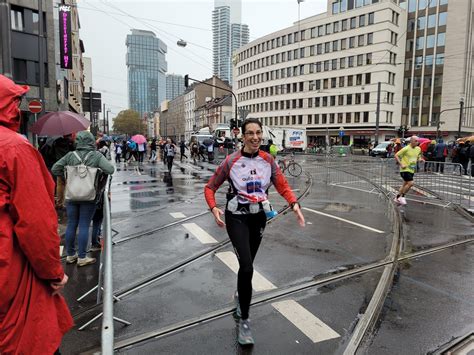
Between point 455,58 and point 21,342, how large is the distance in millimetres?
71192

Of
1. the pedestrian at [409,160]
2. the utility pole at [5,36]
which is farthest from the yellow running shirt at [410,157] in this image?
the utility pole at [5,36]

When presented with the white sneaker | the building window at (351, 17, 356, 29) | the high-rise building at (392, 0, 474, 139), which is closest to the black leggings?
the white sneaker

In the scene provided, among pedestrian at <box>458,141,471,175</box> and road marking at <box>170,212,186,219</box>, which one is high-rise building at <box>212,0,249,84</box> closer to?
pedestrian at <box>458,141,471,175</box>

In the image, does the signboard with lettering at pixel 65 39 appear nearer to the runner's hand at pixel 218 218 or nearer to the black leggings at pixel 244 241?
the runner's hand at pixel 218 218

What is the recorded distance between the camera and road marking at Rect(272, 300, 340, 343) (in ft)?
11.6

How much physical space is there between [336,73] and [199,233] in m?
67.9

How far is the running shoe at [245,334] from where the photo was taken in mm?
3361

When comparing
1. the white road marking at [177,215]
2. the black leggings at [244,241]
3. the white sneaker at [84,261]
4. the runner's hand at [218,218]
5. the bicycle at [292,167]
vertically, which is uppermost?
the runner's hand at [218,218]

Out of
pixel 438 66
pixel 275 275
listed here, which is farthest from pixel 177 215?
pixel 438 66

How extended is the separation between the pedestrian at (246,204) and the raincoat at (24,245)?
1752 millimetres

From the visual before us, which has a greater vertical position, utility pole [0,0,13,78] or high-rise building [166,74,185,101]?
high-rise building [166,74,185,101]

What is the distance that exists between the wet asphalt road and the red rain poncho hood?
219 centimetres

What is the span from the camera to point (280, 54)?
7844cm

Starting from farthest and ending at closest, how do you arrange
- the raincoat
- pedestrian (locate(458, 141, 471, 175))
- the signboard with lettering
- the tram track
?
the signboard with lettering, pedestrian (locate(458, 141, 471, 175)), the tram track, the raincoat
